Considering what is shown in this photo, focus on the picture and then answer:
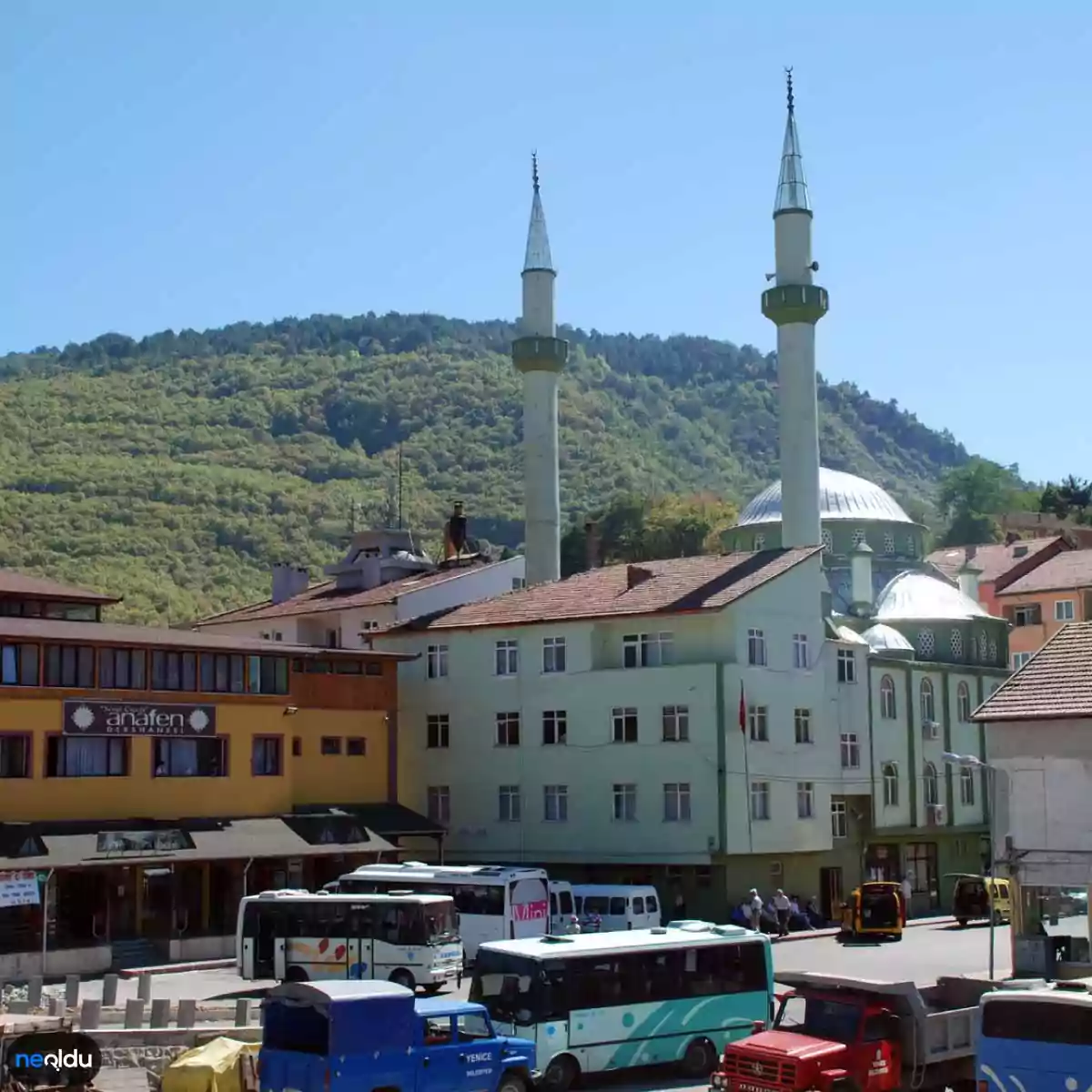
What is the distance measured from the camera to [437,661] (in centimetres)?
5681

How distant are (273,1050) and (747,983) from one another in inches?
363

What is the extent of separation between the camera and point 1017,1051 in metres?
19.4

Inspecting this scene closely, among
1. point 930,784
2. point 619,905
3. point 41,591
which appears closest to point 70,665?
point 41,591

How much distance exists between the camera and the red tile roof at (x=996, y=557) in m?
96.5

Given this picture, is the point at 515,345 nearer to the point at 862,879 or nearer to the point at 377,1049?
the point at 862,879

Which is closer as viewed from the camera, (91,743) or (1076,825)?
(1076,825)

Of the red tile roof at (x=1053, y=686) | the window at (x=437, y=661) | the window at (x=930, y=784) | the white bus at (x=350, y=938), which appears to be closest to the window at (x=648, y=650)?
the window at (x=437, y=661)

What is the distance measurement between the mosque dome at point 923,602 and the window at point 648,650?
15835 millimetres

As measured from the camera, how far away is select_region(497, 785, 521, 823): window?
178 feet

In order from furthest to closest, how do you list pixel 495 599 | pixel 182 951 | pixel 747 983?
pixel 495 599 → pixel 182 951 → pixel 747 983

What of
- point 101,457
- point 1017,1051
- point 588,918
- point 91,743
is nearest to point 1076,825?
point 588,918

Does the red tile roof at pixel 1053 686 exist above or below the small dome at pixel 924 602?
below

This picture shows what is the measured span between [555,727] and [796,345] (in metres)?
20.3

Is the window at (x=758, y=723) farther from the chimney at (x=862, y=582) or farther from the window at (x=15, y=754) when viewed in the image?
the window at (x=15, y=754)
